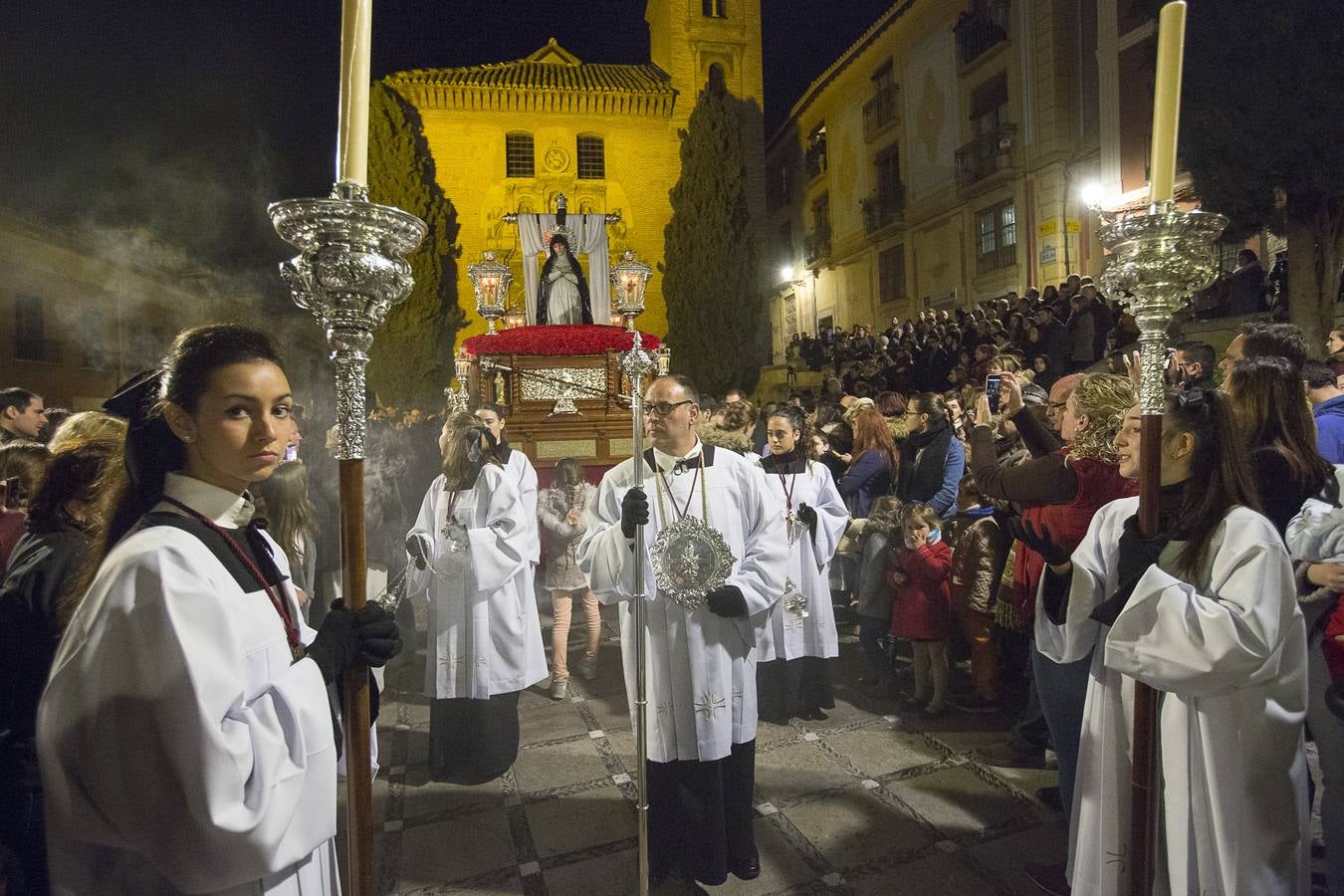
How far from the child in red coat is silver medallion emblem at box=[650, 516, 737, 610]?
212cm

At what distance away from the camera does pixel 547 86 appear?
20797 mm

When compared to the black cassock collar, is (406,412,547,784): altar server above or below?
below

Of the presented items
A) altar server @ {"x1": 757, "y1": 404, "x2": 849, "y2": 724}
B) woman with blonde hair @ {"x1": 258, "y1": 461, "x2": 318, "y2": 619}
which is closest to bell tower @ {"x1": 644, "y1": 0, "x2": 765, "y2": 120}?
altar server @ {"x1": 757, "y1": 404, "x2": 849, "y2": 724}

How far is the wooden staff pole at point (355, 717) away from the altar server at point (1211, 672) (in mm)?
1902

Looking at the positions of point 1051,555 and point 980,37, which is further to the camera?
point 980,37

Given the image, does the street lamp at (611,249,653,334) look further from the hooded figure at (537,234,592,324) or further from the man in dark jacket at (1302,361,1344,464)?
the man in dark jacket at (1302,361,1344,464)

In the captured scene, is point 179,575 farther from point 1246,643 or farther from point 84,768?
point 1246,643

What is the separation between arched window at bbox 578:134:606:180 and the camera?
21.5 meters

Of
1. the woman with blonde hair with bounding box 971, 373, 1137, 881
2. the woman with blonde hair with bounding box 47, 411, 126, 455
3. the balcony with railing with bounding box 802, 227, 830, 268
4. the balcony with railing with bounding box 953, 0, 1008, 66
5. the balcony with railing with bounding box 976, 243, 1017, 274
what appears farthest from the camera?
the balcony with railing with bounding box 802, 227, 830, 268

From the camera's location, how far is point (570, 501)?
627 cm

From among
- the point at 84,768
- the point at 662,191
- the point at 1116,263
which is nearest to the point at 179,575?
the point at 84,768

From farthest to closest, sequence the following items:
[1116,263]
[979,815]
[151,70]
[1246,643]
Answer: [151,70], [979,815], [1116,263], [1246,643]

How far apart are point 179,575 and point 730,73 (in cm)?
2333

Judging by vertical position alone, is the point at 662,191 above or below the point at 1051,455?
above
